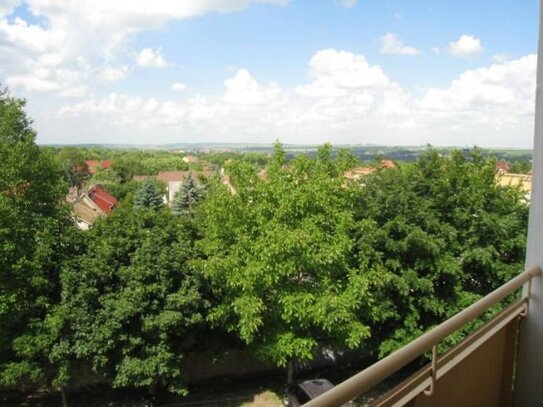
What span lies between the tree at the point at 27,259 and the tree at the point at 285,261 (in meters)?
3.95

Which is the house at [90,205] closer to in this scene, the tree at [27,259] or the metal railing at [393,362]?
the tree at [27,259]

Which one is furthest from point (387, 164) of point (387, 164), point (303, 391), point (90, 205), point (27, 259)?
point (90, 205)

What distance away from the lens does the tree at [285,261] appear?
397 inches

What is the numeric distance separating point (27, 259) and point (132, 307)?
3405 millimetres

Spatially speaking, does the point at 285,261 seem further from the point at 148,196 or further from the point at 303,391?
the point at 148,196

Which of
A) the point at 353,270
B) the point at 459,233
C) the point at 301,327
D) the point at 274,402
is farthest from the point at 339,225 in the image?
the point at 274,402

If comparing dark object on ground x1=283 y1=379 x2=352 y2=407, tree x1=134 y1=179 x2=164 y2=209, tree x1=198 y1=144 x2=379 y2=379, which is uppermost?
tree x1=198 y1=144 x2=379 y2=379

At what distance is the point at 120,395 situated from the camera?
12.5 meters

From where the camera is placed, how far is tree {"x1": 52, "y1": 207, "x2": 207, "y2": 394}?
1028cm

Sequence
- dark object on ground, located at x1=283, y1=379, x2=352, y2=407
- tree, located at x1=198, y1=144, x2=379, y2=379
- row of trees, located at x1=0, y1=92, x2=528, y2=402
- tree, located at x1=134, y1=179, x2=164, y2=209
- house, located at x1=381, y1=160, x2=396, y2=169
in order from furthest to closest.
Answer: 1. tree, located at x1=134, y1=179, x2=164, y2=209
2. house, located at x1=381, y1=160, x2=396, y2=169
3. row of trees, located at x1=0, y1=92, x2=528, y2=402
4. dark object on ground, located at x1=283, y1=379, x2=352, y2=407
5. tree, located at x1=198, y1=144, x2=379, y2=379

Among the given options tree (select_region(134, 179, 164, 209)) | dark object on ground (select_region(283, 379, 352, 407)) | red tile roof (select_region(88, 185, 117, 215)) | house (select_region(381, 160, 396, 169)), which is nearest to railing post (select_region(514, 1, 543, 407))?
dark object on ground (select_region(283, 379, 352, 407))

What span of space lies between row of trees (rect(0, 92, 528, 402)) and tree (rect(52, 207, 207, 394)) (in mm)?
37

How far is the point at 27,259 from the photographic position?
37.2ft

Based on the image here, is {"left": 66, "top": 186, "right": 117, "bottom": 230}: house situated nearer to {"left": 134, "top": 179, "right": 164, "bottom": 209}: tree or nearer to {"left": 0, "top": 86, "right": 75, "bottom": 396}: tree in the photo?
{"left": 134, "top": 179, "right": 164, "bottom": 209}: tree
